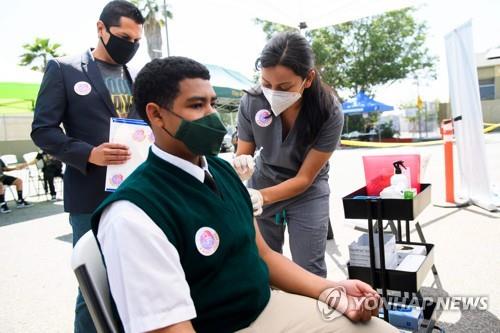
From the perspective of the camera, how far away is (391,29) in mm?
22844

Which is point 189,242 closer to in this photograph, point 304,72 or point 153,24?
point 304,72

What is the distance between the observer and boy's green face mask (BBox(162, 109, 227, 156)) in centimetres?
124

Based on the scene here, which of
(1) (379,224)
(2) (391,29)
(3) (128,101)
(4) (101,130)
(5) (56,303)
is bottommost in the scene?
(5) (56,303)

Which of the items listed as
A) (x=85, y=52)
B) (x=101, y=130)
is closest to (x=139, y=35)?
(x=85, y=52)

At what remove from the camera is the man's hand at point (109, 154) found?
170 centimetres

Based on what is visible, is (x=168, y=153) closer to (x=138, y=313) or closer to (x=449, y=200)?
(x=138, y=313)

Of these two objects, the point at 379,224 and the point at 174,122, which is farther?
the point at 379,224

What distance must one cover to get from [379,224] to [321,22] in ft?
12.6

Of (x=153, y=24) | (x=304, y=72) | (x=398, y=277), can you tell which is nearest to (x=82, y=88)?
(x=304, y=72)

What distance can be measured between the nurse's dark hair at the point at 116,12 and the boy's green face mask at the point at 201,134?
0.96 m

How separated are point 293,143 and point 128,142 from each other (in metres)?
0.84

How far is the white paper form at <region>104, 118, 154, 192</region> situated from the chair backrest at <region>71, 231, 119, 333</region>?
67cm

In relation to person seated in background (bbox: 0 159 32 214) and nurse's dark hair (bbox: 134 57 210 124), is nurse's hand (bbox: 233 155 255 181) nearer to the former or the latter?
nurse's dark hair (bbox: 134 57 210 124)

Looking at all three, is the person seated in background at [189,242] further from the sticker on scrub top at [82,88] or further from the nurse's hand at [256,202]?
the sticker on scrub top at [82,88]
